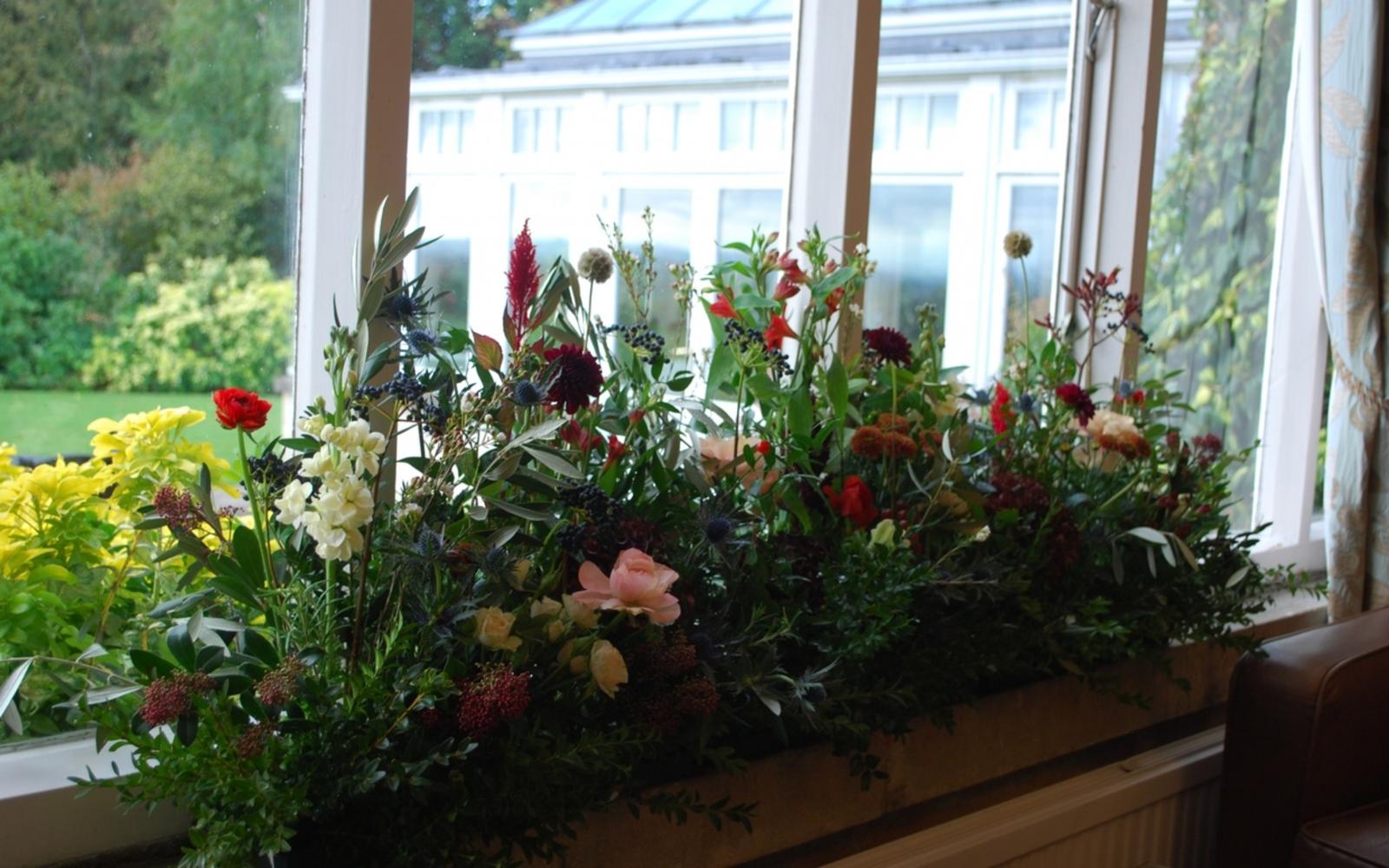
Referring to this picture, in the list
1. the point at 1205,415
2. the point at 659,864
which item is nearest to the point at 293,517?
the point at 659,864

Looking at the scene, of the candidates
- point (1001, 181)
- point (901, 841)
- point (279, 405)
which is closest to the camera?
point (279, 405)

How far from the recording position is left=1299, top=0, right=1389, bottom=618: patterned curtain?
2340mm

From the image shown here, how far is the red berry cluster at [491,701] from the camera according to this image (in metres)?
0.94

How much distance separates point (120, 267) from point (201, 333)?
4.3 inches

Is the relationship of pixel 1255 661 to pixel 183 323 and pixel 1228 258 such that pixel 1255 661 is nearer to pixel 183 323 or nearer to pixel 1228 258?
pixel 1228 258

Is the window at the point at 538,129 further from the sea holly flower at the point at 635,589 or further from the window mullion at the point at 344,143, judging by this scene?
the sea holly flower at the point at 635,589

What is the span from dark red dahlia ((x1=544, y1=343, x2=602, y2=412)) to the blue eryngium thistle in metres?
0.04

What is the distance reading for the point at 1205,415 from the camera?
9.05ft

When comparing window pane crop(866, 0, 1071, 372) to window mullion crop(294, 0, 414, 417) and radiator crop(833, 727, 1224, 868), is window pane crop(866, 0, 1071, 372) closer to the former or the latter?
radiator crop(833, 727, 1224, 868)

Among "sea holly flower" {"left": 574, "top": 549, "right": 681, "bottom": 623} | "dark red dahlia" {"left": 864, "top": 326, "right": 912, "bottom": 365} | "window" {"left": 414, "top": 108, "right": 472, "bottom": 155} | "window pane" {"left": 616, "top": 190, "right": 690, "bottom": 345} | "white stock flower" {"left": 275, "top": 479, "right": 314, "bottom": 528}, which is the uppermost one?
"window" {"left": 414, "top": 108, "right": 472, "bottom": 155}

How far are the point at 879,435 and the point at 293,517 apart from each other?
2.31 feet

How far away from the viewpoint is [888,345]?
151 centimetres

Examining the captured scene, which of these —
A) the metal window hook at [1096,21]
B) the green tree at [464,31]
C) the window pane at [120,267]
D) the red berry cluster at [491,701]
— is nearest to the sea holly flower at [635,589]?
the red berry cluster at [491,701]

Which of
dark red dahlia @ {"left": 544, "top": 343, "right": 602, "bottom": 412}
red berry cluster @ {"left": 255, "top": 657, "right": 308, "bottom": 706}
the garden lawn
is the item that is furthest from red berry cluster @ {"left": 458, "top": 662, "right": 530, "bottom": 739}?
the garden lawn
